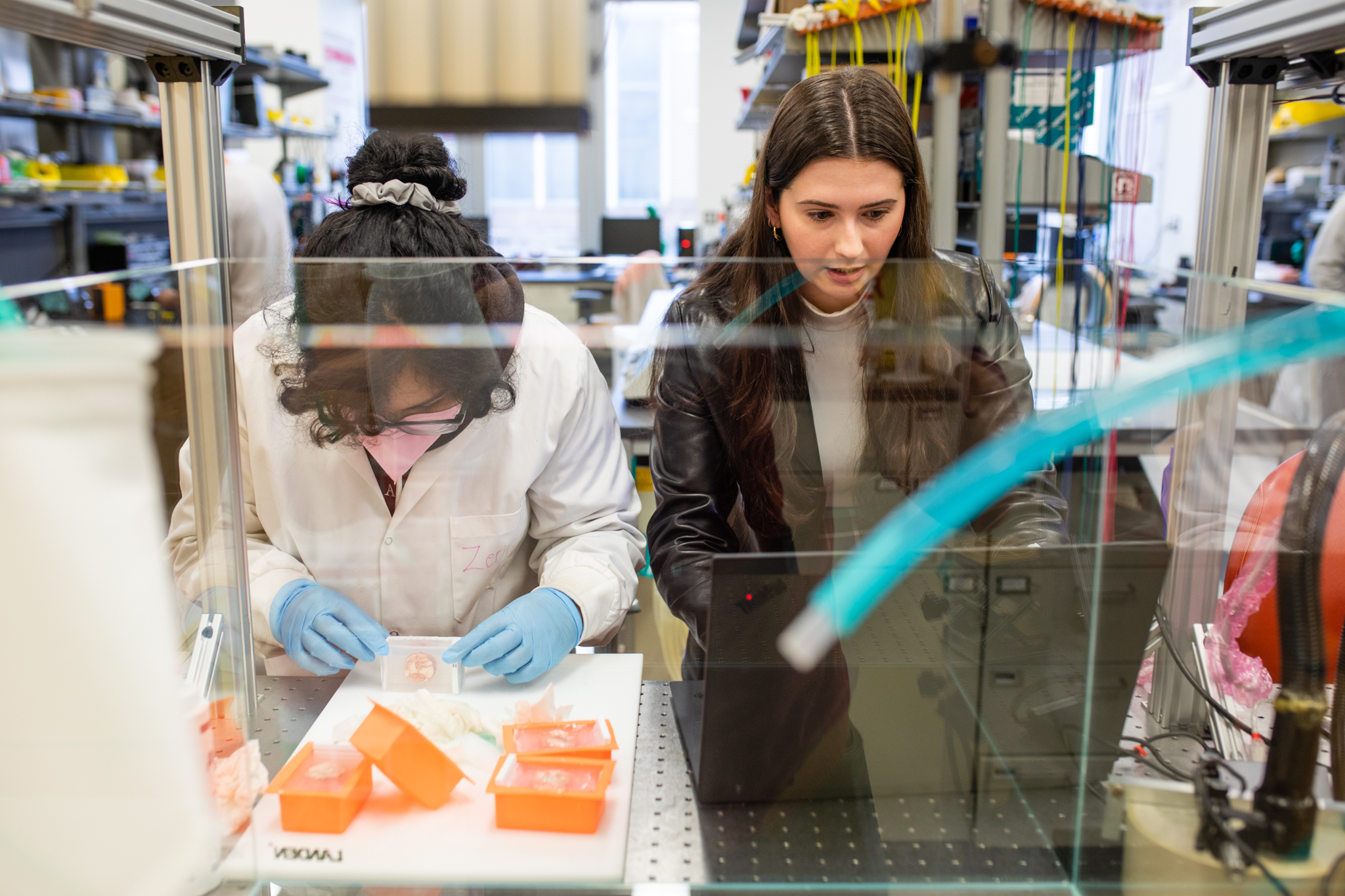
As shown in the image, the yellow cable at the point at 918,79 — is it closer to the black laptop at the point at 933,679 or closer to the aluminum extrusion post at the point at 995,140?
the aluminum extrusion post at the point at 995,140

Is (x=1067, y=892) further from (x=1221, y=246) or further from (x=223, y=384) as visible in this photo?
(x=223, y=384)

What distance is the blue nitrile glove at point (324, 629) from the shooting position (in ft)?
2.95

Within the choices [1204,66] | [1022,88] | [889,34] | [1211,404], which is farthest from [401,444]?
[1022,88]

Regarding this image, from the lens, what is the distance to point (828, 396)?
0.74m

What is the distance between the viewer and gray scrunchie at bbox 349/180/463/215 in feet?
2.97

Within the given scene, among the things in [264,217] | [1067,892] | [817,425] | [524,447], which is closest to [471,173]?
[524,447]

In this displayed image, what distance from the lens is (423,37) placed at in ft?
10.2

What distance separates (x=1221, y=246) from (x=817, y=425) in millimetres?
485

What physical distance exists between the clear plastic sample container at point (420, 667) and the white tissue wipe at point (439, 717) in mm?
23

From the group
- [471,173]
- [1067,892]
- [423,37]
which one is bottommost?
[1067,892]

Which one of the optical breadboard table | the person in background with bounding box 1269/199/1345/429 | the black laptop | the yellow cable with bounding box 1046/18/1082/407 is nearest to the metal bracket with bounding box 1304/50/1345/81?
the person in background with bounding box 1269/199/1345/429

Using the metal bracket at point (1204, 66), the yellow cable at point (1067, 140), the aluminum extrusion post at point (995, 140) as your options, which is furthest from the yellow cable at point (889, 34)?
the metal bracket at point (1204, 66)

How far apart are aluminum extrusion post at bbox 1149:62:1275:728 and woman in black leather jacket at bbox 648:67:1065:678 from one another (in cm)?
14

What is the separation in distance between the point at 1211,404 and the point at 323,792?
2.52 feet
